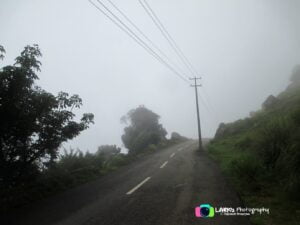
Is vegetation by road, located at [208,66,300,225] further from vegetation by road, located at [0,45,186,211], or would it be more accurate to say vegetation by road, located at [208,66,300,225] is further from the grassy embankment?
vegetation by road, located at [0,45,186,211]

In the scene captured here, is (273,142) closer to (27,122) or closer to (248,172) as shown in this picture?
(248,172)

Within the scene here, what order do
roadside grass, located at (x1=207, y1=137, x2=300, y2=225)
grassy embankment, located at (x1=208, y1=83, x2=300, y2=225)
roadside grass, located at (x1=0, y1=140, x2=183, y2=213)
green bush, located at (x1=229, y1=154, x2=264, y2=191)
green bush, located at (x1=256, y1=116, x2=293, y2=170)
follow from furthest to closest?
green bush, located at (x1=256, y1=116, x2=293, y2=170) < green bush, located at (x1=229, y1=154, x2=264, y2=191) < roadside grass, located at (x1=0, y1=140, x2=183, y2=213) < grassy embankment, located at (x1=208, y1=83, x2=300, y2=225) < roadside grass, located at (x1=207, y1=137, x2=300, y2=225)

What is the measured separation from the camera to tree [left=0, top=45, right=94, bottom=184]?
6359mm

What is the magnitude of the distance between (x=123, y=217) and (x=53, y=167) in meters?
5.50

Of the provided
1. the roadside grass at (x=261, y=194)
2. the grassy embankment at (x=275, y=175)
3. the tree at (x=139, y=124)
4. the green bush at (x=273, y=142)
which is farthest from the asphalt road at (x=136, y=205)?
the tree at (x=139, y=124)

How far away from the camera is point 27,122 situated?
21.6ft

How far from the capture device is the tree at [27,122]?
6359 millimetres

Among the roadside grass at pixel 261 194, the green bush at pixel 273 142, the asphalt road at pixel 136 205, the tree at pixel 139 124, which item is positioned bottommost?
the asphalt road at pixel 136 205

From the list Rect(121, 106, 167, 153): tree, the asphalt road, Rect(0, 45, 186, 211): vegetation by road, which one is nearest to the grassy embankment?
the asphalt road

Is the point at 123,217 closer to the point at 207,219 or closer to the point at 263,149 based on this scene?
the point at 207,219

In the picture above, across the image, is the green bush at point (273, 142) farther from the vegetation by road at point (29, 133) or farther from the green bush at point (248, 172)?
the vegetation by road at point (29, 133)

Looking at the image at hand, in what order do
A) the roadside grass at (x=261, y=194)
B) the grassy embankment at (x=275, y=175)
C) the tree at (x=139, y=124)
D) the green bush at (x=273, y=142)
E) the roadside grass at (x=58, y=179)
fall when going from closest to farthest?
the roadside grass at (x=261, y=194) < the grassy embankment at (x=275, y=175) < the roadside grass at (x=58, y=179) < the green bush at (x=273, y=142) < the tree at (x=139, y=124)

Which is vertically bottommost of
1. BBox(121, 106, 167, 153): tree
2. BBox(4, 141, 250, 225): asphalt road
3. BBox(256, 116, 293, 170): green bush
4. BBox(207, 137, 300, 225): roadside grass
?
BBox(4, 141, 250, 225): asphalt road

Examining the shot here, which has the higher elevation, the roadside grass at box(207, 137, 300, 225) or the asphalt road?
the roadside grass at box(207, 137, 300, 225)
